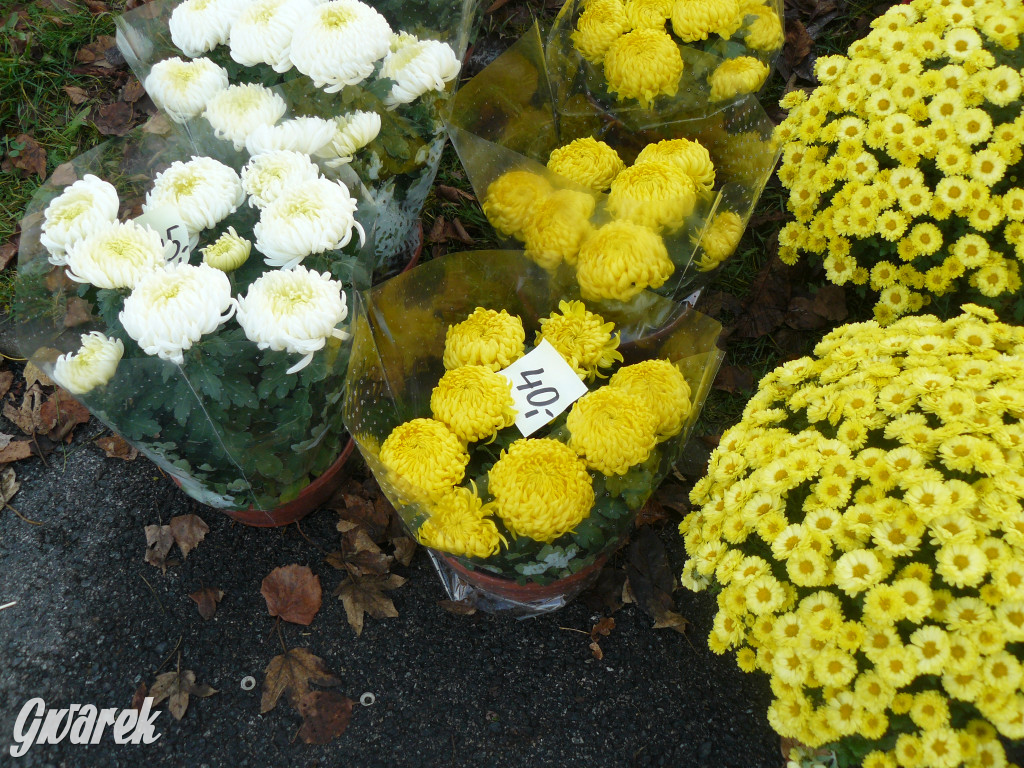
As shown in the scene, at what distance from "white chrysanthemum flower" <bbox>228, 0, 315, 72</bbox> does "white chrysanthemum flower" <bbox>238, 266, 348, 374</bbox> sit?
0.72 m

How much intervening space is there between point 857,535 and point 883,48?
4.39 ft

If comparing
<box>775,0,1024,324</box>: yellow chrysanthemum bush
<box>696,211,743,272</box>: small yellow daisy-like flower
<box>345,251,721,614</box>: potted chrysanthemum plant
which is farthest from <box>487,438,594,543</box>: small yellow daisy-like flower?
<box>775,0,1024,324</box>: yellow chrysanthemum bush

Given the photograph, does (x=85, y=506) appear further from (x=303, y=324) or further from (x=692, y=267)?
(x=692, y=267)

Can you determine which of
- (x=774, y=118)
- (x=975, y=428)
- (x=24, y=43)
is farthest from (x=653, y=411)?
(x=24, y=43)

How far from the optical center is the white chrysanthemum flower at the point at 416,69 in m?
2.01

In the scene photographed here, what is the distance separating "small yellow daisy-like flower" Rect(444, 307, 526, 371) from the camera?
1.74m

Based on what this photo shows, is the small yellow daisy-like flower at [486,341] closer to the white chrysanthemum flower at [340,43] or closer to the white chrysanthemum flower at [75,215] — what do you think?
the white chrysanthemum flower at [340,43]

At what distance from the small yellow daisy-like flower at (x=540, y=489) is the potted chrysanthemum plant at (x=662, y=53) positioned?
45.2 inches

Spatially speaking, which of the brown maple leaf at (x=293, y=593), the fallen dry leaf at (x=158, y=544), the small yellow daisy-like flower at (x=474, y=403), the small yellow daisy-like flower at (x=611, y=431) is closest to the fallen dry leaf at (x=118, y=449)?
Answer: the fallen dry leaf at (x=158, y=544)

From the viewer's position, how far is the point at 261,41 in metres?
1.97

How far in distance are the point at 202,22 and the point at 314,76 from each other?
45cm

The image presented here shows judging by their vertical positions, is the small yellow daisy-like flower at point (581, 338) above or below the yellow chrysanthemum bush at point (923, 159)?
below

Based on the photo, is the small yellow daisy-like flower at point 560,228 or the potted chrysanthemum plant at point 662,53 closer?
the small yellow daisy-like flower at point 560,228

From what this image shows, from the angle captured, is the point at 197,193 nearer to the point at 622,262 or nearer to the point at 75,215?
the point at 75,215
